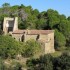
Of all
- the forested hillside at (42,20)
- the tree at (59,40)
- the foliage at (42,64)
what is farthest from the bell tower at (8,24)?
the foliage at (42,64)

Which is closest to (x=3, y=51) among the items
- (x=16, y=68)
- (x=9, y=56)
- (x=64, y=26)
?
(x=9, y=56)

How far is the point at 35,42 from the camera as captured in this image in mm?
48969

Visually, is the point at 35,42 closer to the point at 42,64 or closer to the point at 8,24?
the point at 8,24

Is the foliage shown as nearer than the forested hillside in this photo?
Yes

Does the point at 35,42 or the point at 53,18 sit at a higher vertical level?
the point at 53,18

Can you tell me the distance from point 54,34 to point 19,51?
1207 cm

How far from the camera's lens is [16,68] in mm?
32594

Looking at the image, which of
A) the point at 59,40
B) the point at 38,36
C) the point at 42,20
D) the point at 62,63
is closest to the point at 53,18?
the point at 42,20

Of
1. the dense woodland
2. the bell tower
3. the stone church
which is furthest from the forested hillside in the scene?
the bell tower

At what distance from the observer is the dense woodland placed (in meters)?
32.6

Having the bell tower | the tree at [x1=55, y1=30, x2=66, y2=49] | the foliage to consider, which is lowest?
the foliage

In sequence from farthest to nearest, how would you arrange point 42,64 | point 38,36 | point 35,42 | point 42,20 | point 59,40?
1. point 42,20
2. point 59,40
3. point 38,36
4. point 35,42
5. point 42,64

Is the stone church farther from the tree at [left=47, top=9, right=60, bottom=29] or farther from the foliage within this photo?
the foliage

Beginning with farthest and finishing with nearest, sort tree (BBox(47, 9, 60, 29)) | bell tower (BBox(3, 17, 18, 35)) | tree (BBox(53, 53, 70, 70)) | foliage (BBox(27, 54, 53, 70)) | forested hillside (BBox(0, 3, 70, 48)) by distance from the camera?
tree (BBox(47, 9, 60, 29)) → forested hillside (BBox(0, 3, 70, 48)) → bell tower (BBox(3, 17, 18, 35)) → foliage (BBox(27, 54, 53, 70)) → tree (BBox(53, 53, 70, 70))
